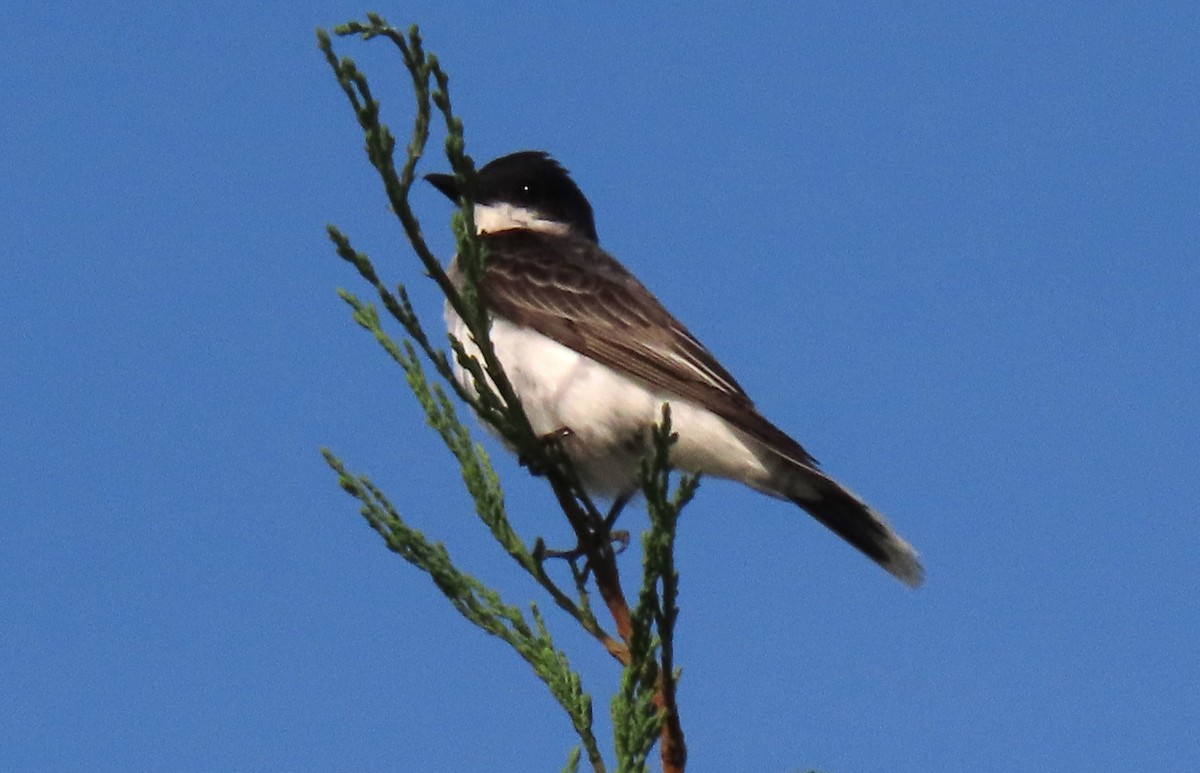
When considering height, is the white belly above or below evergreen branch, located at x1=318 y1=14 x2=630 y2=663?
above

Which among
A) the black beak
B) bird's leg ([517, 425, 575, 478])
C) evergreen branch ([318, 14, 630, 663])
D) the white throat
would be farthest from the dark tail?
the white throat

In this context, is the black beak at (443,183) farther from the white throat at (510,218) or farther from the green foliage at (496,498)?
the green foliage at (496,498)

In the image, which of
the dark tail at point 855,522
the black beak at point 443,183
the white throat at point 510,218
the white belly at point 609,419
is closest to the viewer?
the dark tail at point 855,522

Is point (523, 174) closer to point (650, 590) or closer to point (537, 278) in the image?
point (537, 278)

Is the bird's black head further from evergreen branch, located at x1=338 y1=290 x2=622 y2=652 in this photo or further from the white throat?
evergreen branch, located at x1=338 y1=290 x2=622 y2=652

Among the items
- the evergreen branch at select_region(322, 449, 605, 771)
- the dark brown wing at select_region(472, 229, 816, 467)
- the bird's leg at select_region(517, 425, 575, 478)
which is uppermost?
the dark brown wing at select_region(472, 229, 816, 467)

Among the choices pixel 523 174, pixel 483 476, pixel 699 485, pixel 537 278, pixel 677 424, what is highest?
pixel 523 174

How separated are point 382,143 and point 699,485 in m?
1.05

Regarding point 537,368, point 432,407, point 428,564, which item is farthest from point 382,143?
point 537,368

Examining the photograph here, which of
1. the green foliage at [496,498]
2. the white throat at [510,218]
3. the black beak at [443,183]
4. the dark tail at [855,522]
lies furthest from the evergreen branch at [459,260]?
the white throat at [510,218]

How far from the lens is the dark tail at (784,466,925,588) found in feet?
19.7

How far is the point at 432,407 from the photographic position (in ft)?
14.1

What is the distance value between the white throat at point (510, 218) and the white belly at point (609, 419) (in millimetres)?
1858

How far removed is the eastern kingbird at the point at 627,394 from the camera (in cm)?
619
